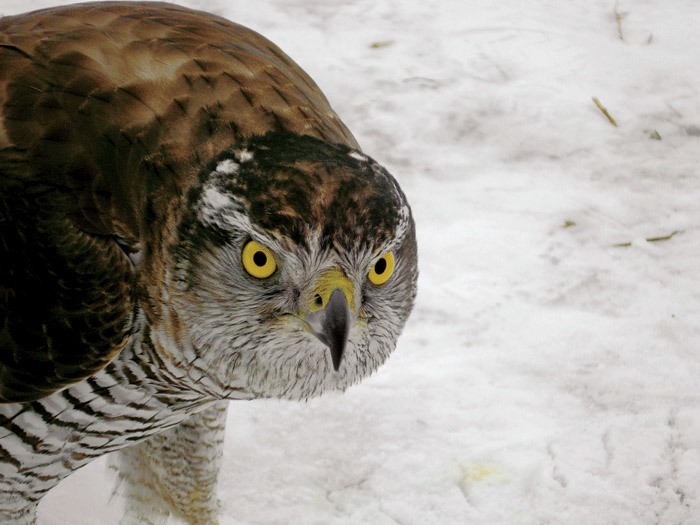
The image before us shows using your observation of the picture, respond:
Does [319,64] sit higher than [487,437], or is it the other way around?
[319,64]

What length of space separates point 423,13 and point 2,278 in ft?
14.7

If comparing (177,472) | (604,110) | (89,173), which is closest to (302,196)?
(89,173)

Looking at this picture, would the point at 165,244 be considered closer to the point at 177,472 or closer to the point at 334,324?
the point at 334,324

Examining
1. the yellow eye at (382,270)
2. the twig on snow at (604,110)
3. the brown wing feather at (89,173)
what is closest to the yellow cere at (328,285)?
the yellow eye at (382,270)

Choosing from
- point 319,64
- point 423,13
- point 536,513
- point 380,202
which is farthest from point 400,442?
point 423,13

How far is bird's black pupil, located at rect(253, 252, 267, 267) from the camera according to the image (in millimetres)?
2295

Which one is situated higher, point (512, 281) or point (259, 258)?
point (259, 258)

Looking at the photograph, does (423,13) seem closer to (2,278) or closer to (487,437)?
(487,437)

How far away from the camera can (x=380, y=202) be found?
2.30m

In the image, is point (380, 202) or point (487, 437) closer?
point (380, 202)

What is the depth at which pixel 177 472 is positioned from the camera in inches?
142

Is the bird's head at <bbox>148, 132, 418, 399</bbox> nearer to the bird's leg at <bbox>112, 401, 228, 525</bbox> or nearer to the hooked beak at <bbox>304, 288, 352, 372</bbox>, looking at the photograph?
the hooked beak at <bbox>304, 288, 352, 372</bbox>

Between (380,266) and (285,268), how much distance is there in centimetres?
27

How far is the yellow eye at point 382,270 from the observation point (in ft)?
7.84
